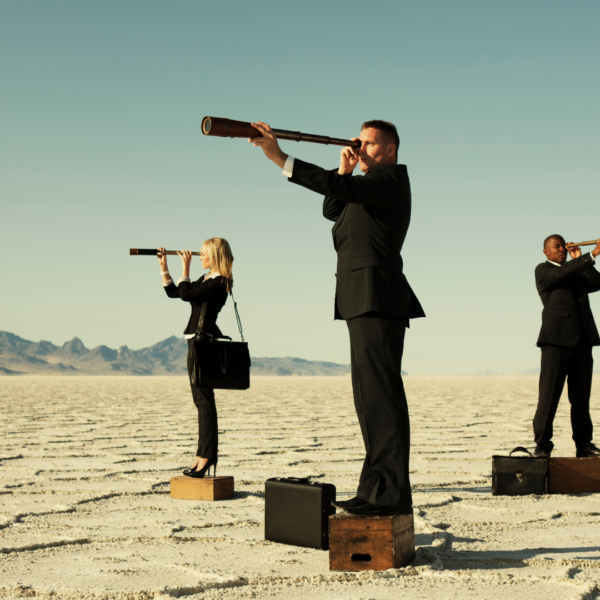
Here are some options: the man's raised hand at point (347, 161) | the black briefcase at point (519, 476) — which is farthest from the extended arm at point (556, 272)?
the man's raised hand at point (347, 161)

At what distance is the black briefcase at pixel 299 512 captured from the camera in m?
2.55

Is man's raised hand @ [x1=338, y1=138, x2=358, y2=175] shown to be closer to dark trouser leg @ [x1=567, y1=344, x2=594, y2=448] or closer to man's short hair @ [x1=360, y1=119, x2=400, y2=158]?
man's short hair @ [x1=360, y1=119, x2=400, y2=158]

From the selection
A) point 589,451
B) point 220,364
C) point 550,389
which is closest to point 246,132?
point 220,364

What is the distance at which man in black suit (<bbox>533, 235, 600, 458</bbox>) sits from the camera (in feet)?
13.2

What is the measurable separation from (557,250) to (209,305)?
2.21 m

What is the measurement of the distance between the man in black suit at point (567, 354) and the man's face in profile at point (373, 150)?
194cm

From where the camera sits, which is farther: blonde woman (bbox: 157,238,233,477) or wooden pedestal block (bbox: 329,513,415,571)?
blonde woman (bbox: 157,238,233,477)

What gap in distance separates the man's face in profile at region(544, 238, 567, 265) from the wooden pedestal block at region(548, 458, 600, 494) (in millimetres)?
1255

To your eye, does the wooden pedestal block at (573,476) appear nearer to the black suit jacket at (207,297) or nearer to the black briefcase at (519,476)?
the black briefcase at (519,476)

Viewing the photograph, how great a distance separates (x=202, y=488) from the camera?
354 cm

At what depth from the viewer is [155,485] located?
3906mm

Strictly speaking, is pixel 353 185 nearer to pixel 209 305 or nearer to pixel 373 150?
pixel 373 150

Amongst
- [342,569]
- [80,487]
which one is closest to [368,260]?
[342,569]

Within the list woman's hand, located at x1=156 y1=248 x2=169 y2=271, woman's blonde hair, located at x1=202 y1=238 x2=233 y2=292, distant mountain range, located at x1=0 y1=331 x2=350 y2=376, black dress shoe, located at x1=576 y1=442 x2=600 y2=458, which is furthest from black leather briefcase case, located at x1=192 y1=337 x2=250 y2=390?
distant mountain range, located at x1=0 y1=331 x2=350 y2=376
